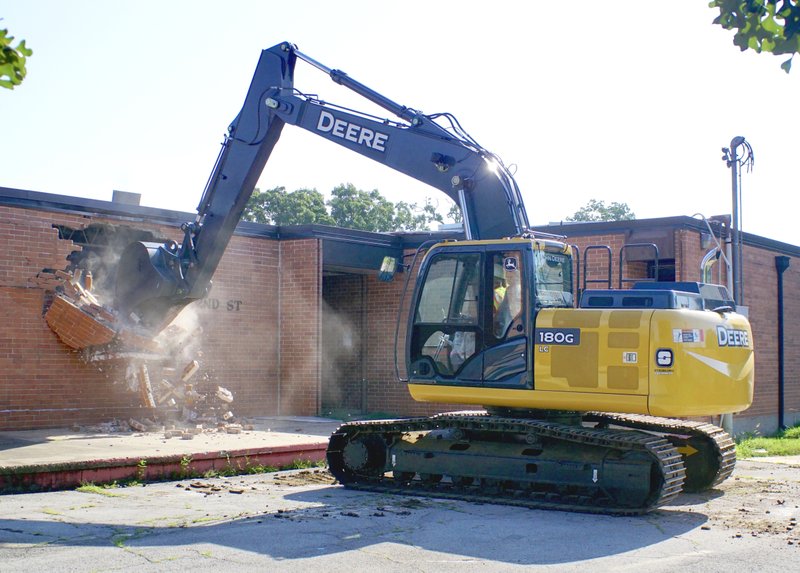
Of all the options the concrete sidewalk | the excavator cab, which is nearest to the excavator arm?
the excavator cab

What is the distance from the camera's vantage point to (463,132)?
1155 centimetres

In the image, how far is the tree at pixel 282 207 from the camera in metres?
54.6

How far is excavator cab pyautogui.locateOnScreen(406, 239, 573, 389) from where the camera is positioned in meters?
10.1

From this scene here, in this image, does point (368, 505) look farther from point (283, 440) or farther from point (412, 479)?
point (283, 440)

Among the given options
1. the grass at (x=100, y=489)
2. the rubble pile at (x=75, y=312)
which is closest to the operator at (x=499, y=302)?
the grass at (x=100, y=489)

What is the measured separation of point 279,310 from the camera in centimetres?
1948

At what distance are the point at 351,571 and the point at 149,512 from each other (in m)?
3.02

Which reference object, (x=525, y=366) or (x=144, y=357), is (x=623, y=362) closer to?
(x=525, y=366)

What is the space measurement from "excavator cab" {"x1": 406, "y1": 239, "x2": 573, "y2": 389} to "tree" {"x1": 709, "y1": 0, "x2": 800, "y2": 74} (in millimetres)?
5181

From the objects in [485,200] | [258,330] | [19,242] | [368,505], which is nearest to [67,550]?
[368,505]

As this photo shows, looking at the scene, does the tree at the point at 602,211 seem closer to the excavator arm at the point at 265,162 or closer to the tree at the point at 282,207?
the tree at the point at 282,207

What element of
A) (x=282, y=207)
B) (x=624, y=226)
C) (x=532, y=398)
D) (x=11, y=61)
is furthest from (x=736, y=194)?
(x=282, y=207)

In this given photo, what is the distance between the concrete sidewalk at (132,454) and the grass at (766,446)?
6553 mm

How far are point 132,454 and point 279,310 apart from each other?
7.92 metres
